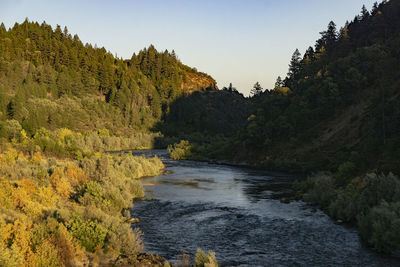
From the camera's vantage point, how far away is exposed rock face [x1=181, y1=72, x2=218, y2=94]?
16850cm

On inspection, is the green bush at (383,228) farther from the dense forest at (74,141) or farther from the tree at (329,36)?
the tree at (329,36)

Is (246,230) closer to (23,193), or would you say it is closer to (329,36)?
(23,193)

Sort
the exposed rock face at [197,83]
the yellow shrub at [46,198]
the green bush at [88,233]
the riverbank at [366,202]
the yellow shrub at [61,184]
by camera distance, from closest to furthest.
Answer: the green bush at [88,233] < the riverbank at [366,202] < the yellow shrub at [46,198] < the yellow shrub at [61,184] < the exposed rock face at [197,83]

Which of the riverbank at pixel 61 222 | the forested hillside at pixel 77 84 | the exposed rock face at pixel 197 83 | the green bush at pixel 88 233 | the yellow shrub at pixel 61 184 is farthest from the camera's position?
the exposed rock face at pixel 197 83

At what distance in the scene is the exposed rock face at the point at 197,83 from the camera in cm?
16850

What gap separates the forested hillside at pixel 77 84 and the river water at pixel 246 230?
193 feet

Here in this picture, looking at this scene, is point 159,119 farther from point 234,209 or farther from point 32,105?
point 234,209

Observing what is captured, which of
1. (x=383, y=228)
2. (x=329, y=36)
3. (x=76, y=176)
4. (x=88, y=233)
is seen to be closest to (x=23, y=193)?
(x=88, y=233)

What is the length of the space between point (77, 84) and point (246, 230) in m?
110

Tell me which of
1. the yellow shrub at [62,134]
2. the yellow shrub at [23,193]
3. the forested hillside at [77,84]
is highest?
the forested hillside at [77,84]

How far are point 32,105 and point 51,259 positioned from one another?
86.7 meters

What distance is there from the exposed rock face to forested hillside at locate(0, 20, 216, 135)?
2.12ft

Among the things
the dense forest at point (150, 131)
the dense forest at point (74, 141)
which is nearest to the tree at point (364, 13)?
the dense forest at point (150, 131)

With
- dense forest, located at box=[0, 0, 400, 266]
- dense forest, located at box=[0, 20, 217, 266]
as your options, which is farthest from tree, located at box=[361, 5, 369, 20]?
dense forest, located at box=[0, 20, 217, 266]
